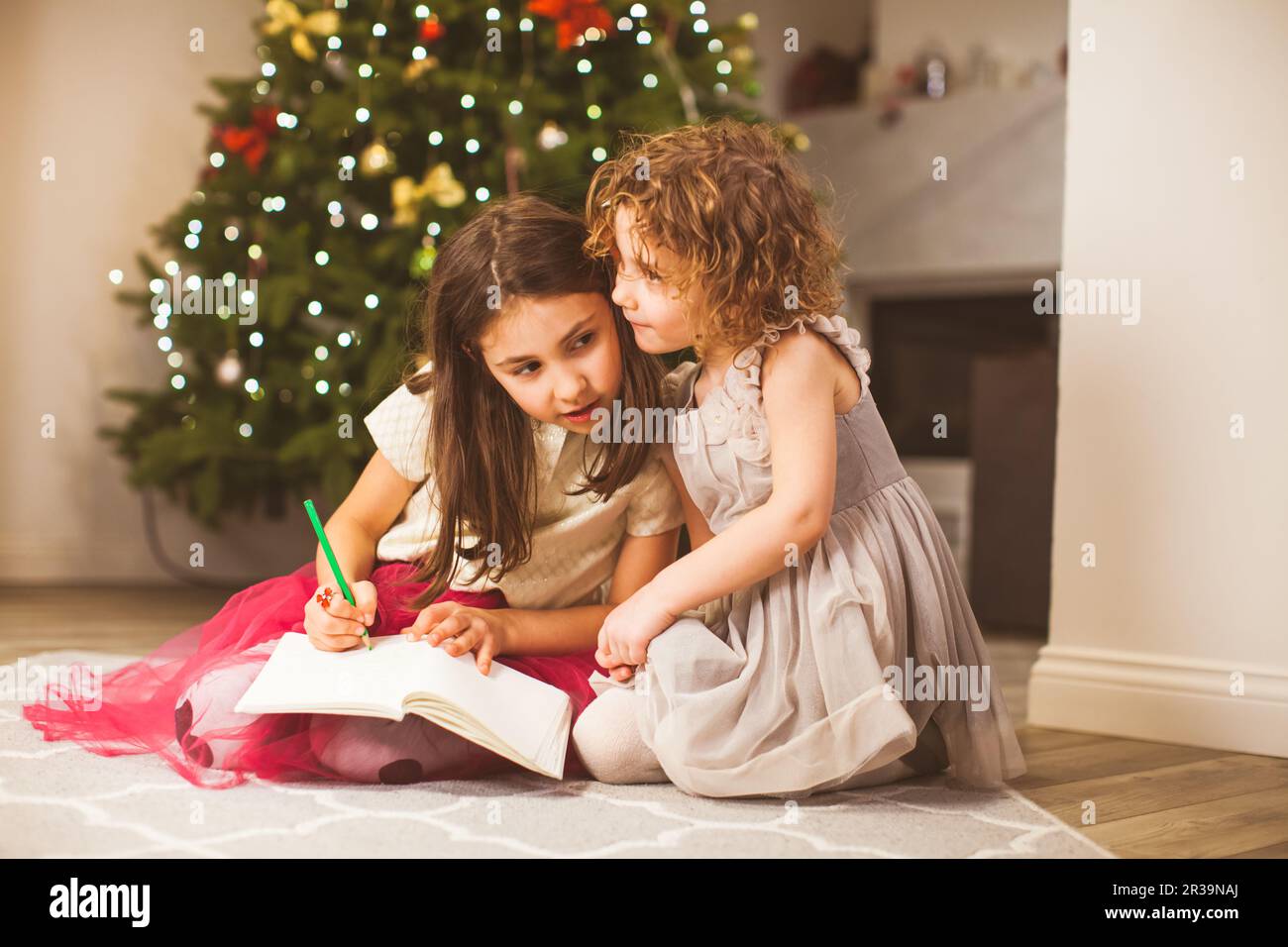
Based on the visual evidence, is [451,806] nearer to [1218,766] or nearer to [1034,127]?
[1218,766]

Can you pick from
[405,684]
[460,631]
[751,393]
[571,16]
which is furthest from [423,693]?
[571,16]

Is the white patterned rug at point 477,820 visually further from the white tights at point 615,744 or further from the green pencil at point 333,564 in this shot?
the green pencil at point 333,564

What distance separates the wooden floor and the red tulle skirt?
51 centimetres

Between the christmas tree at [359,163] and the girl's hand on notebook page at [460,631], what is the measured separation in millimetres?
1208

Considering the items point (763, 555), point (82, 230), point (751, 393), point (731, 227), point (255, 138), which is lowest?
point (763, 555)

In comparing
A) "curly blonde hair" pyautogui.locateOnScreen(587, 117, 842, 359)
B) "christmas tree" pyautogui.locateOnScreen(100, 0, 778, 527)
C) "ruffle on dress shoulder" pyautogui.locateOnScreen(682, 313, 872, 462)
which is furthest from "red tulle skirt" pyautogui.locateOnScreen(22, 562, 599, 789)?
"christmas tree" pyautogui.locateOnScreen(100, 0, 778, 527)

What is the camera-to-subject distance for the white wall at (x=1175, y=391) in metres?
1.54

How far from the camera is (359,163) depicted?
2.62 m

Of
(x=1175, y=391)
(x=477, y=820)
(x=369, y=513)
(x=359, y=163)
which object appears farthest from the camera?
(x=359, y=163)

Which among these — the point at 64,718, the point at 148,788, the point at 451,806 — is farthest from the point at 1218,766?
the point at 64,718

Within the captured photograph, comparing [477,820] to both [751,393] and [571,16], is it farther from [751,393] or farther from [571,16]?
[571,16]

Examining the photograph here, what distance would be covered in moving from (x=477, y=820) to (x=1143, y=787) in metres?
0.71

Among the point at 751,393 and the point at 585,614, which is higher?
the point at 751,393

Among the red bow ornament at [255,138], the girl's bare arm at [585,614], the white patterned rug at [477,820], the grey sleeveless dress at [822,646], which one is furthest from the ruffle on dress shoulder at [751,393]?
the red bow ornament at [255,138]
